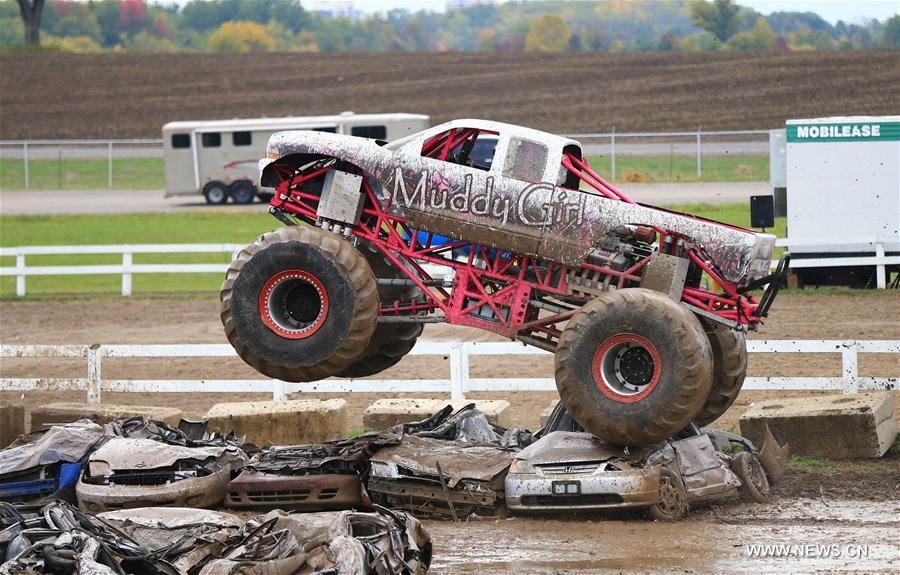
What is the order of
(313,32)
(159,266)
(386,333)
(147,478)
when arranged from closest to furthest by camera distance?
1. (147,478)
2. (386,333)
3. (159,266)
4. (313,32)

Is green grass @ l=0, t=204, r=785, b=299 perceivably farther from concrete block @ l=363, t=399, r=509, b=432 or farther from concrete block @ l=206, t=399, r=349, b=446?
concrete block @ l=363, t=399, r=509, b=432

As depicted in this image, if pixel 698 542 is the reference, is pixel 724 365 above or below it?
above

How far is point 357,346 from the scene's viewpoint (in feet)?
36.8

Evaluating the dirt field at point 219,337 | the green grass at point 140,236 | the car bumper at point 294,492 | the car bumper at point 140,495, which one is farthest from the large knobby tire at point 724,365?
the green grass at point 140,236

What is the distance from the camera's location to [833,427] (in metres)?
12.4

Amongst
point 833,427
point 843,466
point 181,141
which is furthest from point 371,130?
point 843,466

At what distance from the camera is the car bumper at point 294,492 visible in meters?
11.1

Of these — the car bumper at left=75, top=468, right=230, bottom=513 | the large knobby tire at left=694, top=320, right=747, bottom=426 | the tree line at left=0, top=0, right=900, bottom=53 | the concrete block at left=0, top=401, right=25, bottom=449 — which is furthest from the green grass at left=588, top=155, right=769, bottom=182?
the tree line at left=0, top=0, right=900, bottom=53

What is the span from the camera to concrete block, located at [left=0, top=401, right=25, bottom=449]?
13.7m

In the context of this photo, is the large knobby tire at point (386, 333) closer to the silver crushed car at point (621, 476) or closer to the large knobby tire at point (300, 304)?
the large knobby tire at point (300, 304)

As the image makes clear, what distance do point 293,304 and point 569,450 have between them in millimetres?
2712

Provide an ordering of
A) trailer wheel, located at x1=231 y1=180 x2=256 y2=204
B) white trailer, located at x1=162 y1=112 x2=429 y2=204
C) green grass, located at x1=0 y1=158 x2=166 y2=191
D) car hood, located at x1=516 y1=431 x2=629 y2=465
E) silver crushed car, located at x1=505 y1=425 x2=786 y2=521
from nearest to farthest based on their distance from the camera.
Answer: silver crushed car, located at x1=505 y1=425 x2=786 y2=521
car hood, located at x1=516 y1=431 x2=629 y2=465
trailer wheel, located at x1=231 y1=180 x2=256 y2=204
white trailer, located at x1=162 y1=112 x2=429 y2=204
green grass, located at x1=0 y1=158 x2=166 y2=191

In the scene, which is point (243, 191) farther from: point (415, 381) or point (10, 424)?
point (10, 424)

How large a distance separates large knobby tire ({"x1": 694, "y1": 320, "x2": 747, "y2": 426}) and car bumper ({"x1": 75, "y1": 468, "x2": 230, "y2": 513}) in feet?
14.4
